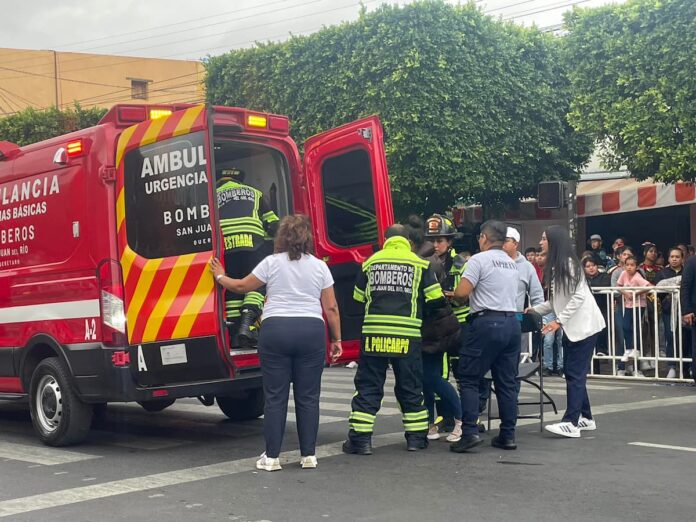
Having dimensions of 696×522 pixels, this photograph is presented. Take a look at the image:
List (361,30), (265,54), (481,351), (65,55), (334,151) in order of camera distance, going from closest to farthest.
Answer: (481,351) → (334,151) → (361,30) → (265,54) → (65,55)

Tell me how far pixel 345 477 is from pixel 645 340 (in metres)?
8.10

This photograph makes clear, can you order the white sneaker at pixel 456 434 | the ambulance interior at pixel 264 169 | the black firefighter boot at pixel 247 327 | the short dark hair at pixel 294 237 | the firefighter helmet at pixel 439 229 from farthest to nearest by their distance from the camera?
Result: the firefighter helmet at pixel 439 229 < the ambulance interior at pixel 264 169 < the black firefighter boot at pixel 247 327 < the white sneaker at pixel 456 434 < the short dark hair at pixel 294 237

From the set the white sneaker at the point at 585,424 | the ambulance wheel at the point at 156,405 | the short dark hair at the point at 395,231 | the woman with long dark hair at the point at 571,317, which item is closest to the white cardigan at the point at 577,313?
the woman with long dark hair at the point at 571,317

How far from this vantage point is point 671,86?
17078mm

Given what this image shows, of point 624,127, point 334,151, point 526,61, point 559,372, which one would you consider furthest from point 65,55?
point 334,151

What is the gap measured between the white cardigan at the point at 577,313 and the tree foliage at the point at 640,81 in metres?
9.98

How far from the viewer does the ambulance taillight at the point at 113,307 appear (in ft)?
24.7

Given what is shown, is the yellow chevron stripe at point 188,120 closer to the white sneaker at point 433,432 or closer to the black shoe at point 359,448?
the black shoe at point 359,448

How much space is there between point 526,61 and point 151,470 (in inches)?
658

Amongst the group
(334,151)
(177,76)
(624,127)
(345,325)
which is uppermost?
(177,76)

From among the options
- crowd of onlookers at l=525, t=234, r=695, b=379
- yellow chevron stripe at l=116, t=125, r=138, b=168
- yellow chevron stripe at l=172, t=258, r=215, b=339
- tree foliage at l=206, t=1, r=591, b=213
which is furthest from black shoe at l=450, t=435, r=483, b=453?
tree foliage at l=206, t=1, r=591, b=213

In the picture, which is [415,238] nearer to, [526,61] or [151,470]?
[151,470]

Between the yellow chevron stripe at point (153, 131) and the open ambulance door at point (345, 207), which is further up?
the yellow chevron stripe at point (153, 131)

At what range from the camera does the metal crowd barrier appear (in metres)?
13.1
